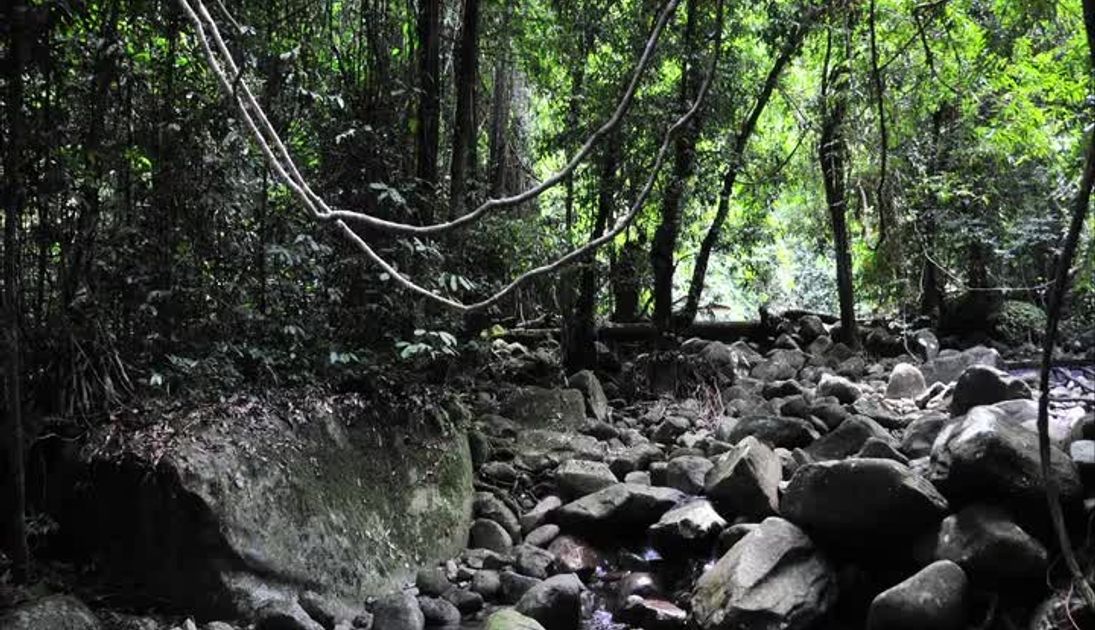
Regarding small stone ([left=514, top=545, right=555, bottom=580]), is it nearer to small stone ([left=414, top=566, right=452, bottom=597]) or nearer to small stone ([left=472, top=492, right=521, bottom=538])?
small stone ([left=472, top=492, right=521, bottom=538])

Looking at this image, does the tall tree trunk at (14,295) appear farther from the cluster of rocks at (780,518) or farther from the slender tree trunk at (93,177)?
the cluster of rocks at (780,518)

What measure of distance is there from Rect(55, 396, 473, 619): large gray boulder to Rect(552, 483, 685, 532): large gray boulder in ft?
2.37

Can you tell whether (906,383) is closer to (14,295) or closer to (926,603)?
(926,603)

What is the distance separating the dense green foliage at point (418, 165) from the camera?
12.2 feet

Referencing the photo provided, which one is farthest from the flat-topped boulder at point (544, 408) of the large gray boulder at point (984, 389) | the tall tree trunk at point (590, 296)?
the large gray boulder at point (984, 389)

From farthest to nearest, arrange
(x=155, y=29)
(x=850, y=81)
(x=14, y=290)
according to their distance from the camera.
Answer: (x=850, y=81) < (x=155, y=29) < (x=14, y=290)

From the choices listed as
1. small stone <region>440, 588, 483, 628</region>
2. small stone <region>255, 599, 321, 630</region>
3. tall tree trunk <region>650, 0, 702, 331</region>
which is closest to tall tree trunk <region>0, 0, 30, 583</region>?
small stone <region>255, 599, 321, 630</region>

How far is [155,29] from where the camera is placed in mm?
3980

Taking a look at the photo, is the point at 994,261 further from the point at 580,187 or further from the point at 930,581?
the point at 930,581

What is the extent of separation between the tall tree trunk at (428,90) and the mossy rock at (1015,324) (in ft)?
19.7

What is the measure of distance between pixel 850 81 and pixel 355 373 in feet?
13.4

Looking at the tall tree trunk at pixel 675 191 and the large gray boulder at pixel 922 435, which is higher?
the tall tree trunk at pixel 675 191

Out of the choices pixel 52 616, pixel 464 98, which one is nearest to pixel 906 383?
pixel 464 98

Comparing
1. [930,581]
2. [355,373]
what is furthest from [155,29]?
[930,581]
